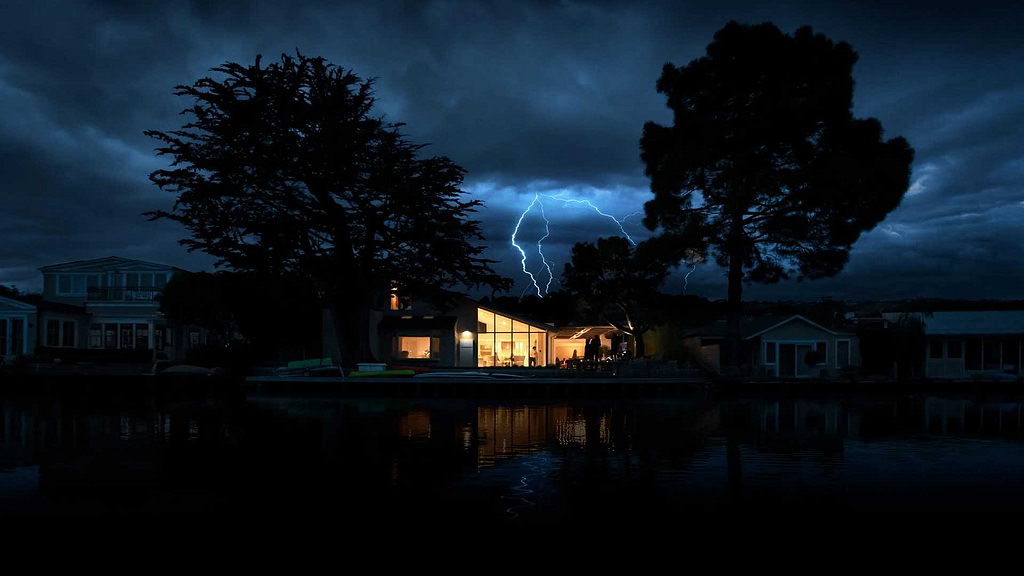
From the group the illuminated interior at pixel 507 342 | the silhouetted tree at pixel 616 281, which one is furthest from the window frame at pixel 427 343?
the silhouetted tree at pixel 616 281

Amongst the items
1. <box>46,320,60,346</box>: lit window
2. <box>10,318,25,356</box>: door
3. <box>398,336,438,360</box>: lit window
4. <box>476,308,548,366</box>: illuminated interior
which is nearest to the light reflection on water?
<box>398,336,438,360</box>: lit window

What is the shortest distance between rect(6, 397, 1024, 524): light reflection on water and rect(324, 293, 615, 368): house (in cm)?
1829

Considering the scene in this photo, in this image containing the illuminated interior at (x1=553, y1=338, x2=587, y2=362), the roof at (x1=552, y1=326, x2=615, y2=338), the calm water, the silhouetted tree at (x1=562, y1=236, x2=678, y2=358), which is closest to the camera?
the calm water

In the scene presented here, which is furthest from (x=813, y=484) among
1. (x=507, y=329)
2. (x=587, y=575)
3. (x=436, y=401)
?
(x=507, y=329)

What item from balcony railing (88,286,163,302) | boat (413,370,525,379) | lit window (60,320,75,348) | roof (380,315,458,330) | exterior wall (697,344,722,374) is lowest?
boat (413,370,525,379)

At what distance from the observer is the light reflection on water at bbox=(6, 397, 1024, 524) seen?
10.8 m

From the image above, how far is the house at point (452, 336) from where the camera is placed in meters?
44.3

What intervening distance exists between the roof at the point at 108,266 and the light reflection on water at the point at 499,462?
3006 cm

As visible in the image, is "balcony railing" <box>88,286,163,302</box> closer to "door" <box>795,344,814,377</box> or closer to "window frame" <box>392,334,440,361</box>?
"window frame" <box>392,334,440,361</box>

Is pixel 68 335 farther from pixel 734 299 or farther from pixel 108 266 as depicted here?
pixel 734 299

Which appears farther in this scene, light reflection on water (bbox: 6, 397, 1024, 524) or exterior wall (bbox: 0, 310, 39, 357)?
exterior wall (bbox: 0, 310, 39, 357)

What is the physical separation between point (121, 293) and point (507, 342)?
28162 millimetres

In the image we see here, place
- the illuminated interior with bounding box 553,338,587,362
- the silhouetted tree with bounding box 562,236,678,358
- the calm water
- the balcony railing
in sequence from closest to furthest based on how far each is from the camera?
1. the calm water
2. the silhouetted tree with bounding box 562,236,678,358
3. the balcony railing
4. the illuminated interior with bounding box 553,338,587,362

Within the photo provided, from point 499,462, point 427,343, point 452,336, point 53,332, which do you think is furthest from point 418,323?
point 499,462
